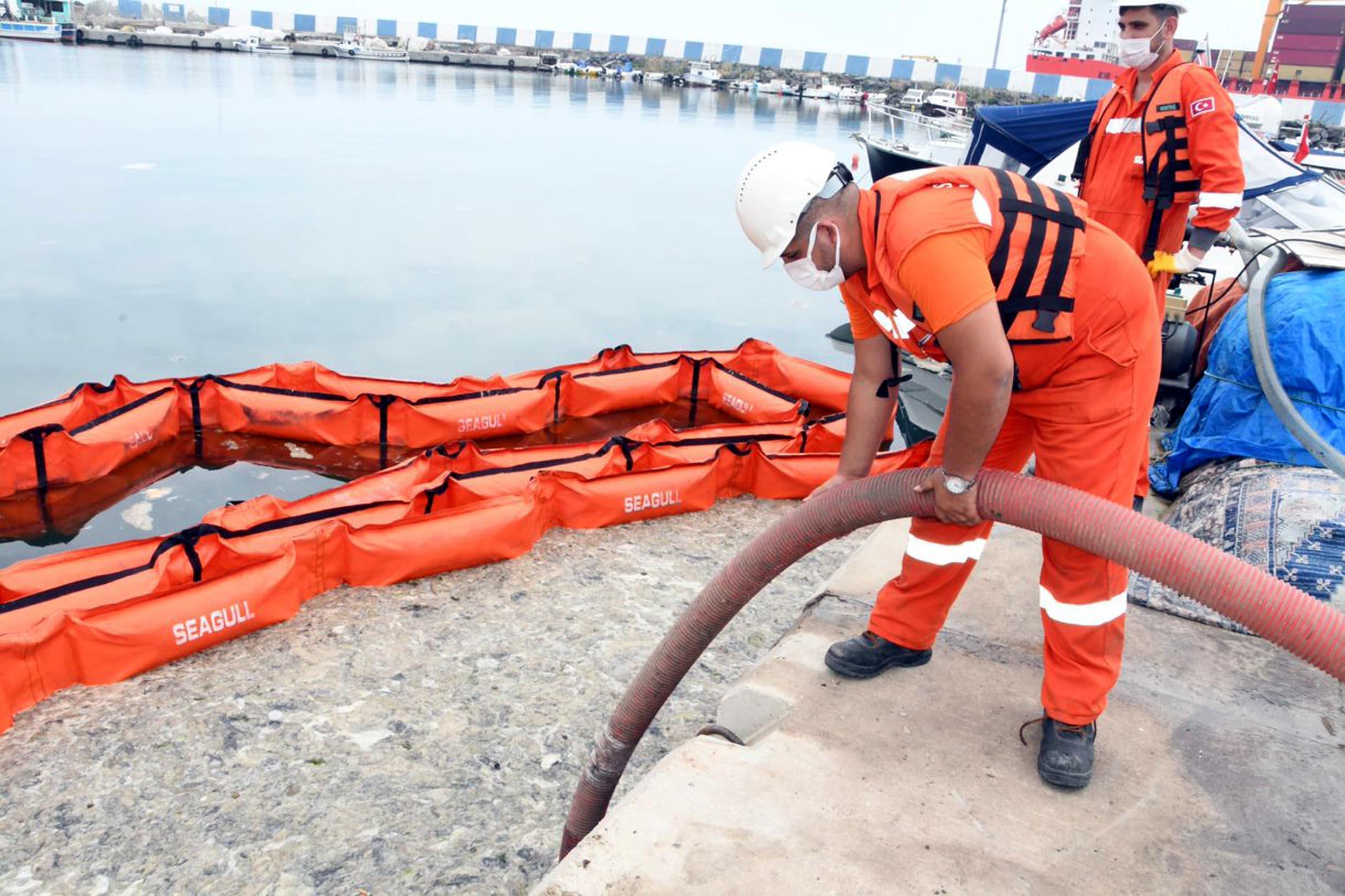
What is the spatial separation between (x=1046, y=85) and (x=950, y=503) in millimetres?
57626

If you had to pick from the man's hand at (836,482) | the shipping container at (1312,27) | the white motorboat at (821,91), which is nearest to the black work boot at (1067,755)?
the man's hand at (836,482)

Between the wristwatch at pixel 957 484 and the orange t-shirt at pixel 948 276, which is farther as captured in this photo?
the wristwatch at pixel 957 484

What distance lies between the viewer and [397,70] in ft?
153

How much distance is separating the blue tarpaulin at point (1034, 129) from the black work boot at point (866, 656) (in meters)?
6.51

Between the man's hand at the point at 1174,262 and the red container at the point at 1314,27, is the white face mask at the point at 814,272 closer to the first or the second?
the man's hand at the point at 1174,262

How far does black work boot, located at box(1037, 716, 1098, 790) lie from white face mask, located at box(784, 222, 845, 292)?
120cm

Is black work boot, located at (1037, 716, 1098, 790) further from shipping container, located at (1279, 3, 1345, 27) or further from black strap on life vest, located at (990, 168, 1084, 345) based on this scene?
shipping container, located at (1279, 3, 1345, 27)

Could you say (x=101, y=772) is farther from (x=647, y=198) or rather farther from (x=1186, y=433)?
(x=647, y=198)

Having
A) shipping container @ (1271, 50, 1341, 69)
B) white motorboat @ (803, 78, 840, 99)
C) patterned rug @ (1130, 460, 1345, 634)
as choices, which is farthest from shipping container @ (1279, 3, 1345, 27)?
patterned rug @ (1130, 460, 1345, 634)

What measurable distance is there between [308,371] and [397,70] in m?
45.7

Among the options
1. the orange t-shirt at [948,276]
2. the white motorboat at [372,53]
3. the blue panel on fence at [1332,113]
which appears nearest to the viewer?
the orange t-shirt at [948,276]

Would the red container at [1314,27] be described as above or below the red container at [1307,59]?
above

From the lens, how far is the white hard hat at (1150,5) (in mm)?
3635

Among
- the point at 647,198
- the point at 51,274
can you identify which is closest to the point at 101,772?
the point at 51,274
